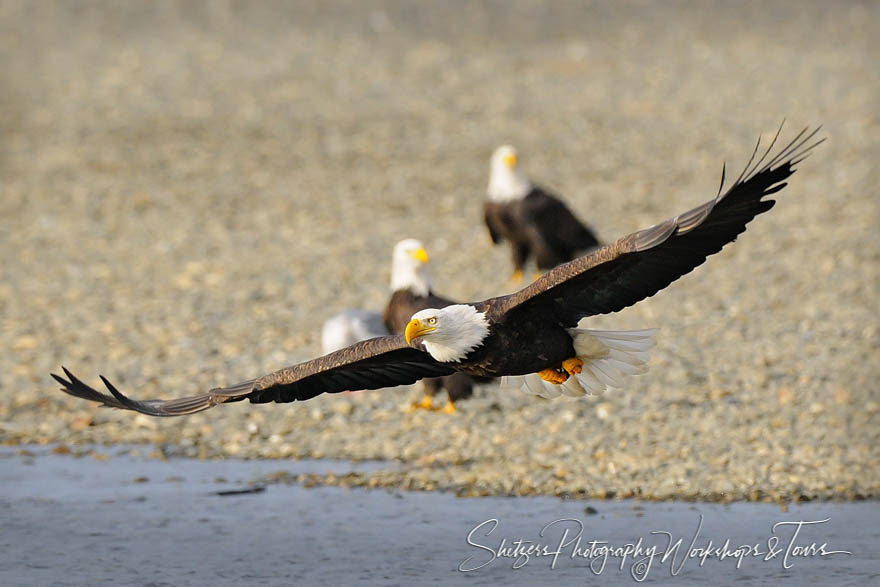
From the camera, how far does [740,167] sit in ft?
43.4

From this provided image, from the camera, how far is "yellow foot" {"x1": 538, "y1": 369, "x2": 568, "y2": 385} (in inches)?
227

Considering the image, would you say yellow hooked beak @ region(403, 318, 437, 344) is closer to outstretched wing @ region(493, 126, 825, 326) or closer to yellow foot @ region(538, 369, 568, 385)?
outstretched wing @ region(493, 126, 825, 326)

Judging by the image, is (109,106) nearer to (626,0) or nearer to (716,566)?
(626,0)

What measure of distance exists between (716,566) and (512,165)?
5098 millimetres

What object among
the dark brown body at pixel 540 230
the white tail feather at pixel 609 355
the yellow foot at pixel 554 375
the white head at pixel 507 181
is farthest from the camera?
the white head at pixel 507 181

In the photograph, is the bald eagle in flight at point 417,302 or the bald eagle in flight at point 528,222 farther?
the bald eagle in flight at point 528,222

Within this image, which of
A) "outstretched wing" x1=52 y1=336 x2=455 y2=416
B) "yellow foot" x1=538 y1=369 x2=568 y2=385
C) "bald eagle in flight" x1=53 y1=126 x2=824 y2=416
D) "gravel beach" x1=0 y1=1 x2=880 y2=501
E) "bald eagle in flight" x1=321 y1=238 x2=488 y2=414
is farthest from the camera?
"bald eagle in flight" x1=321 y1=238 x2=488 y2=414

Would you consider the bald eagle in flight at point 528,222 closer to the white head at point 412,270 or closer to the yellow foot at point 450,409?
the white head at point 412,270

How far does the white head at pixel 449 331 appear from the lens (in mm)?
5281

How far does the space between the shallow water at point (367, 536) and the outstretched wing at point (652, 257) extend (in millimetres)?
904

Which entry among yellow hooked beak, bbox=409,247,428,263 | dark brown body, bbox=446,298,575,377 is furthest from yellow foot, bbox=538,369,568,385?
yellow hooked beak, bbox=409,247,428,263

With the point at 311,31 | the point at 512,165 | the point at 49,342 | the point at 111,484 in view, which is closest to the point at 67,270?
the point at 49,342

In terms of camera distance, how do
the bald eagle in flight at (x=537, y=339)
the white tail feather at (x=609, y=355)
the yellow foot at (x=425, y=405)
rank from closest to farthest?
the bald eagle in flight at (x=537, y=339), the white tail feather at (x=609, y=355), the yellow foot at (x=425, y=405)

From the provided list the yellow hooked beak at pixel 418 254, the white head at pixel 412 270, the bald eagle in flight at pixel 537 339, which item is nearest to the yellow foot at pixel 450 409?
the white head at pixel 412 270
